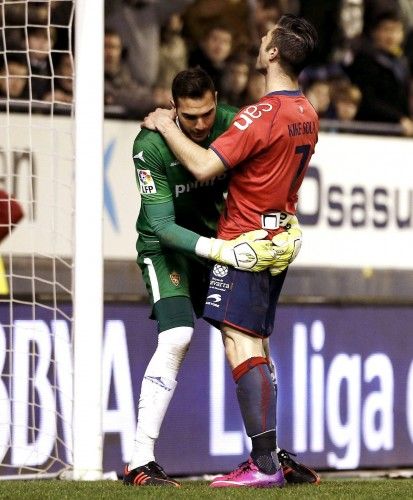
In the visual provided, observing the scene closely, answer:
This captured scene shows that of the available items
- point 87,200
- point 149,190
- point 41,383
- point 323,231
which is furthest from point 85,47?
point 323,231

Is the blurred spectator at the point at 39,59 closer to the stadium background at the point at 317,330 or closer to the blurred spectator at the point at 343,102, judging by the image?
the stadium background at the point at 317,330

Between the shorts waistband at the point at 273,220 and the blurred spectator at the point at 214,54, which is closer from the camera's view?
the shorts waistband at the point at 273,220

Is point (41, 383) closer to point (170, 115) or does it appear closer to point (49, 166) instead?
point (49, 166)

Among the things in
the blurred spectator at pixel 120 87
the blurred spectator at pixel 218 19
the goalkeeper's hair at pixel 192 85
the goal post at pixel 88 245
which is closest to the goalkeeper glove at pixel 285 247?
the goalkeeper's hair at pixel 192 85

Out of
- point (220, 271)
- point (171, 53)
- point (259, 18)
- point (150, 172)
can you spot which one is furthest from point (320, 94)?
point (220, 271)

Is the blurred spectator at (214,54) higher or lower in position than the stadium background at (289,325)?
higher

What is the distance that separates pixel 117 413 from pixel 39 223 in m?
1.21

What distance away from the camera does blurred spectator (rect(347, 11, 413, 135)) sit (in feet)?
36.2

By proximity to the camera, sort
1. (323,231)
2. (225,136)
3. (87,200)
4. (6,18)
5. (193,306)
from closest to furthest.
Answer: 1. (225,136)
2. (193,306)
3. (87,200)
4. (6,18)
5. (323,231)

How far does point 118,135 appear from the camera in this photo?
30.0ft

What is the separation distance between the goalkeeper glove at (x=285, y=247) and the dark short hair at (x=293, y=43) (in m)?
0.66

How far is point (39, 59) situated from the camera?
28.3 ft

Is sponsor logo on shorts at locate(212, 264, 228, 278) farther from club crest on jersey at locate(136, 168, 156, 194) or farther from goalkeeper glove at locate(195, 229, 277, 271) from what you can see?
club crest on jersey at locate(136, 168, 156, 194)

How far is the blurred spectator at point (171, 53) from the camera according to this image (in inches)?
399
